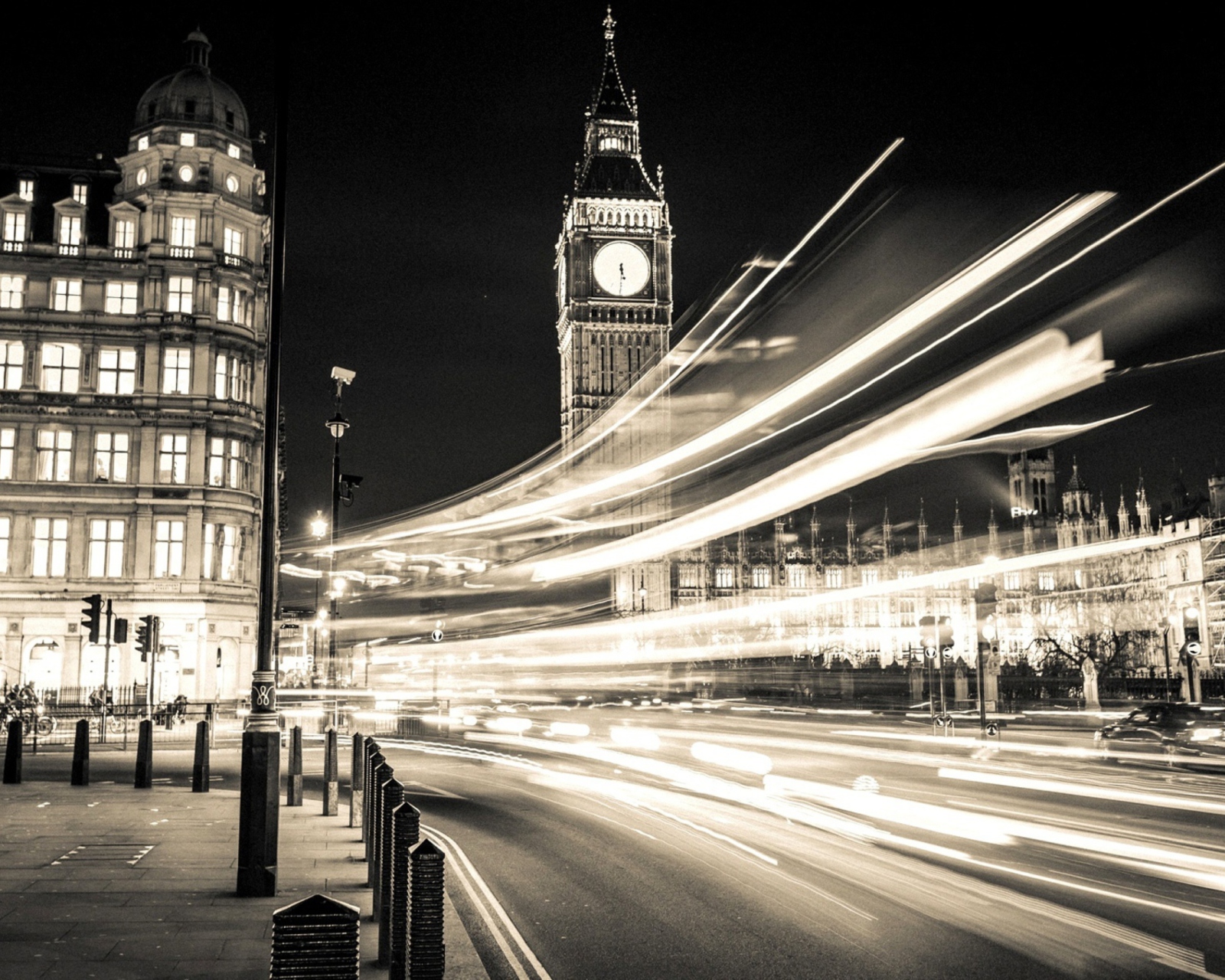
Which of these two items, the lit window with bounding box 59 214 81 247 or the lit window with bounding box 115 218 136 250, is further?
the lit window with bounding box 59 214 81 247

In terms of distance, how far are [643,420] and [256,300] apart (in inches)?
3198

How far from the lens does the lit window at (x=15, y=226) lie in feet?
172

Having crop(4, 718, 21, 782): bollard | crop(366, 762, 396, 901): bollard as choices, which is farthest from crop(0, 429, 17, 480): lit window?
crop(366, 762, 396, 901): bollard

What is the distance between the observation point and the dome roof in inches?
2083

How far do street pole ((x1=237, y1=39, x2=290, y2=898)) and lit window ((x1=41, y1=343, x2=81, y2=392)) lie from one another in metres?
43.7

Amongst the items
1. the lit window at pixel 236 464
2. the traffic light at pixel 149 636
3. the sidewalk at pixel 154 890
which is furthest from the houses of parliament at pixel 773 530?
the sidewalk at pixel 154 890

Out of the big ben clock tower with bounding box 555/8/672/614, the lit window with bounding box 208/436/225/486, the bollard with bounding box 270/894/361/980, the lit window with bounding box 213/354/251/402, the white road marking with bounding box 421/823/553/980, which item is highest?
the big ben clock tower with bounding box 555/8/672/614

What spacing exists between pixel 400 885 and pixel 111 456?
159ft

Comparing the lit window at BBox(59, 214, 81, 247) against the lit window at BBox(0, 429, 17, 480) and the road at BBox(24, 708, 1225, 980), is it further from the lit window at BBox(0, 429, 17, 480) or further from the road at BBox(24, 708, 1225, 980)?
the road at BBox(24, 708, 1225, 980)

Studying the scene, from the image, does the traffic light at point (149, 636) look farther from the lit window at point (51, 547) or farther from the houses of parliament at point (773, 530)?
the houses of parliament at point (773, 530)

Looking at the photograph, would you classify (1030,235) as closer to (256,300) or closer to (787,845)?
(787,845)

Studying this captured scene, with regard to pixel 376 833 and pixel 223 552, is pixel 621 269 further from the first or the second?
pixel 376 833

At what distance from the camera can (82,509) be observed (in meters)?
50.7

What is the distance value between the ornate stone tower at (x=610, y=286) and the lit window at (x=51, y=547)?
88340 mm
